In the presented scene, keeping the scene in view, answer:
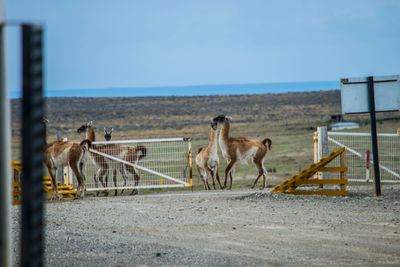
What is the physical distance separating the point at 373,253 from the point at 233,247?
6.16ft

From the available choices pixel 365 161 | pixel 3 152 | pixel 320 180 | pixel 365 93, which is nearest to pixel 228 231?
pixel 320 180

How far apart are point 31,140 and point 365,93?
11.6m

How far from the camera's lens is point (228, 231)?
9656 millimetres

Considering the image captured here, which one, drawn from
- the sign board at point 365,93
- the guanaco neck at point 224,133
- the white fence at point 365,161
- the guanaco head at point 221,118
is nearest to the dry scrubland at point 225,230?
the white fence at point 365,161

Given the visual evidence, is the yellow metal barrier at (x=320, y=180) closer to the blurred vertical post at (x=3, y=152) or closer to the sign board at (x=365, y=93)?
the sign board at (x=365, y=93)

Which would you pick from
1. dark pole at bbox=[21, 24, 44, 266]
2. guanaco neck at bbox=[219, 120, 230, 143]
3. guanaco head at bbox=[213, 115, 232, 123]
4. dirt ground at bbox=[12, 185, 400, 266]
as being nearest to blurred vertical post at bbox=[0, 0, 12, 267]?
dark pole at bbox=[21, 24, 44, 266]

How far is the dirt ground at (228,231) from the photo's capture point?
7.53 m

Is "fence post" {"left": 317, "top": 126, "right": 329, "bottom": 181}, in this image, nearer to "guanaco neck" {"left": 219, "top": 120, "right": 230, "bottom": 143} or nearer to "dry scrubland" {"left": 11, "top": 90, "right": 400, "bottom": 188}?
"guanaco neck" {"left": 219, "top": 120, "right": 230, "bottom": 143}

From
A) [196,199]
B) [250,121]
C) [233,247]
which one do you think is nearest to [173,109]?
[250,121]

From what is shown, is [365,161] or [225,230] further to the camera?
[365,161]

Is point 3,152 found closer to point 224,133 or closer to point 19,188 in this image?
point 19,188

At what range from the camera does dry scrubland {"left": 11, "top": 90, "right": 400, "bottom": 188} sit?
43375 mm

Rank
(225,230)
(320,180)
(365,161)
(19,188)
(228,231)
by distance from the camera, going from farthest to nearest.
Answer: (365,161) < (19,188) < (320,180) < (225,230) < (228,231)

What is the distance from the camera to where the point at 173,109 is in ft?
276
